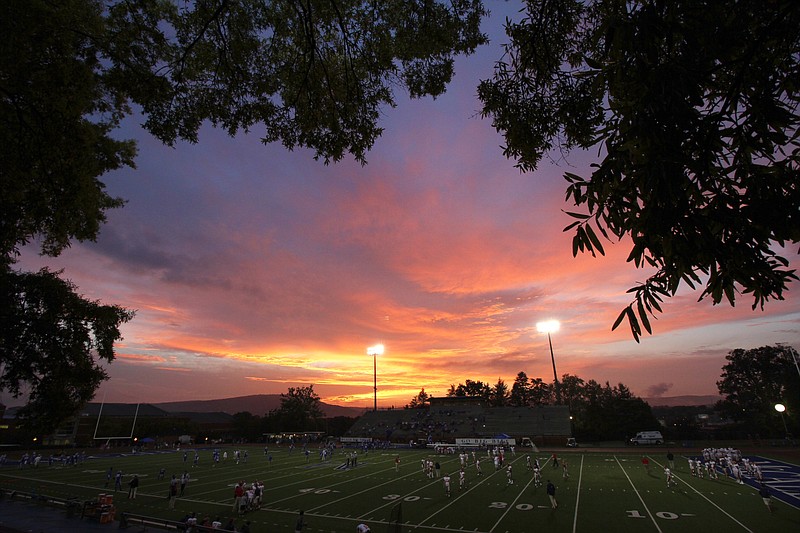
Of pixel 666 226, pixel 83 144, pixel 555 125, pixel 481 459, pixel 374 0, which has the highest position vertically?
pixel 374 0

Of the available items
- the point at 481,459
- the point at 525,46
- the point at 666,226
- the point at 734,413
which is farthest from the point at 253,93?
the point at 734,413

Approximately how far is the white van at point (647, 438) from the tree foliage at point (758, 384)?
57.9ft

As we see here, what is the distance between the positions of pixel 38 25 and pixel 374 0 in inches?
212

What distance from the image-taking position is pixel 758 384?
66.0 m

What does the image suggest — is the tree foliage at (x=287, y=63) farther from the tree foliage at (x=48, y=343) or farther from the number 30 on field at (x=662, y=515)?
the number 30 on field at (x=662, y=515)

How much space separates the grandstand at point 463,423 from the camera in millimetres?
56375

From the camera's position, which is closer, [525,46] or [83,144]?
[525,46]

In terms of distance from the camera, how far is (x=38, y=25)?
577 cm

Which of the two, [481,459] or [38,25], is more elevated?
[38,25]

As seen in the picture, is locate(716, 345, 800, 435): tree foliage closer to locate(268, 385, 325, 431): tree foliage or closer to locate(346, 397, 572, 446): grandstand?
locate(346, 397, 572, 446): grandstand

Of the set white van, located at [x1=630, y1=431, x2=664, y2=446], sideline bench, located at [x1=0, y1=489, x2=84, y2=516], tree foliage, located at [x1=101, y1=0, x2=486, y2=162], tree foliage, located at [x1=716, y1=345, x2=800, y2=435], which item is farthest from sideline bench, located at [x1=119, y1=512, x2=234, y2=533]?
tree foliage, located at [x1=716, y1=345, x2=800, y2=435]

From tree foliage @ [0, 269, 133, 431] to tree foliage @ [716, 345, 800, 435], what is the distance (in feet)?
262

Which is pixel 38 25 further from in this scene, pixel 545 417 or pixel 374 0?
pixel 545 417

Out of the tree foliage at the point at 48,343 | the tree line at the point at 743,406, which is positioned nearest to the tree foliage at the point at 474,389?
the tree line at the point at 743,406
